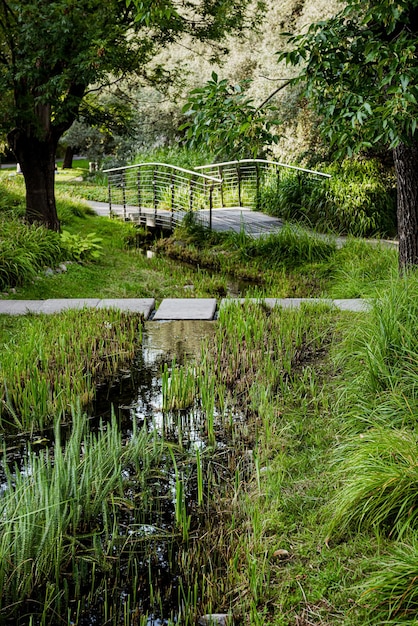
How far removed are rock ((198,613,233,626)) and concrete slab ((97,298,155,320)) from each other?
4432 mm

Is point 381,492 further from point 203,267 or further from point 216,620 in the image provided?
point 203,267

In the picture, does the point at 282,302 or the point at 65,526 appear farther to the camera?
the point at 282,302

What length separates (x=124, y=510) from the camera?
3.64 m

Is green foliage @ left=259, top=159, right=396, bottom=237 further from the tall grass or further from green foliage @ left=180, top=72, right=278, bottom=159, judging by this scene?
the tall grass

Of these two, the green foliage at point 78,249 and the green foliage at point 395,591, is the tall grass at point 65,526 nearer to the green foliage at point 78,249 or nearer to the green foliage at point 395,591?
the green foliage at point 395,591

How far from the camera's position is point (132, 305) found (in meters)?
7.43

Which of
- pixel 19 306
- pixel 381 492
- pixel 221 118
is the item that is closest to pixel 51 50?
pixel 19 306

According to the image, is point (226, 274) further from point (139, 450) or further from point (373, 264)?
point (139, 450)

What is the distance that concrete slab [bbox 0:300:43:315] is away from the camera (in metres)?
7.20

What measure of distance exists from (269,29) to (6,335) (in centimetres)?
1362

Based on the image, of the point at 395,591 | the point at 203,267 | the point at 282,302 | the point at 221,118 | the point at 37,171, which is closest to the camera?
the point at 395,591

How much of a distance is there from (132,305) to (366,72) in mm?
3064

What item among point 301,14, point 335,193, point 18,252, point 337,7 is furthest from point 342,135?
point 301,14

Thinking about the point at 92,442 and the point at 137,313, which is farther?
the point at 137,313
